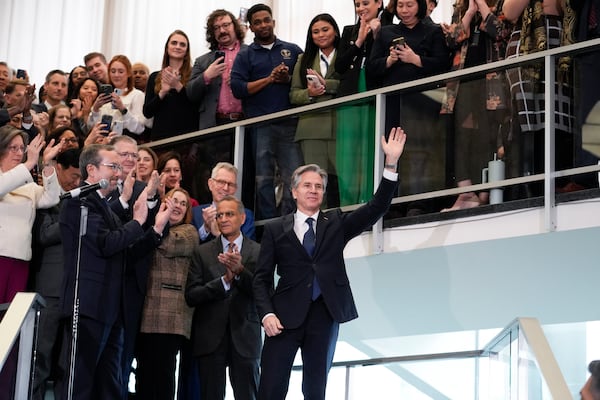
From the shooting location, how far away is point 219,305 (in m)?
6.92

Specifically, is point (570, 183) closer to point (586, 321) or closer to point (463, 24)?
point (463, 24)

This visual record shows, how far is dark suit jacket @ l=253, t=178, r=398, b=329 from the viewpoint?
6.06 metres

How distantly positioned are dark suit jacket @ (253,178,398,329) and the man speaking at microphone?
2.36 ft

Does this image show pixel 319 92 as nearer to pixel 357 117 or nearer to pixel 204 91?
pixel 357 117

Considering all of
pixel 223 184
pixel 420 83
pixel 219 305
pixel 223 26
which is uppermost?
pixel 223 26

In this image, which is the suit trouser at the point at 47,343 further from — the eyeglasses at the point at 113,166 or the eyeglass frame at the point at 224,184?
the eyeglass frame at the point at 224,184

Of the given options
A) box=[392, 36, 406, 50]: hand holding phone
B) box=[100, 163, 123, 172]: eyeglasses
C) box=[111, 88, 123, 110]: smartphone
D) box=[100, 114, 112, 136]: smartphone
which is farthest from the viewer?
box=[111, 88, 123, 110]: smartphone

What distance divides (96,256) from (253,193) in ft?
5.82

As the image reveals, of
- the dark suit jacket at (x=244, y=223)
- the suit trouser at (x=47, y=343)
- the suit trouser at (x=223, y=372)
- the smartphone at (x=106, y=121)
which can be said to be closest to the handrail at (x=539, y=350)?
the suit trouser at (x=223, y=372)

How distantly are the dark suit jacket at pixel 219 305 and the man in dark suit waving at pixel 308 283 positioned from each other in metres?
0.56

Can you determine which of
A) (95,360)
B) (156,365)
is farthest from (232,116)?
(95,360)

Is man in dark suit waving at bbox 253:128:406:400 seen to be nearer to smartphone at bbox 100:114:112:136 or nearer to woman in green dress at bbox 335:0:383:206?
woman in green dress at bbox 335:0:383:206

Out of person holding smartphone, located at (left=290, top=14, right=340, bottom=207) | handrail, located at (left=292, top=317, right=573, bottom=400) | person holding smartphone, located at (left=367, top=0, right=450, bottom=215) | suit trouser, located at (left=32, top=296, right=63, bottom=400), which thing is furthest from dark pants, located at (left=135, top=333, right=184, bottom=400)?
handrail, located at (left=292, top=317, right=573, bottom=400)

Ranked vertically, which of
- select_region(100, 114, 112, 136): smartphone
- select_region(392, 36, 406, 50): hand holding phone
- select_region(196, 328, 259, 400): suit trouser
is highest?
select_region(392, 36, 406, 50): hand holding phone
